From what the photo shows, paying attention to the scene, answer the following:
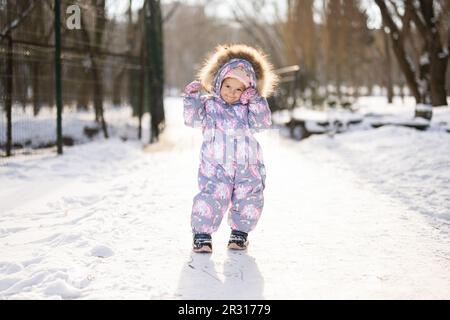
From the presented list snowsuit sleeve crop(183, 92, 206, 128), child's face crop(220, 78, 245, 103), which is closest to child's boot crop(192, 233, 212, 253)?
snowsuit sleeve crop(183, 92, 206, 128)

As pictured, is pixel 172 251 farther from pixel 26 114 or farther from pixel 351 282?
pixel 26 114

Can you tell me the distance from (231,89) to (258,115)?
0.24m

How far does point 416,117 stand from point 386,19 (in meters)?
3.69

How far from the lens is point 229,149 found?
3215 millimetres

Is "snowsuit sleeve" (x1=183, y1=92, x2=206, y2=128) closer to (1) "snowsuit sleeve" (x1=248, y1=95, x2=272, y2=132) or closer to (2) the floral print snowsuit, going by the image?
(2) the floral print snowsuit

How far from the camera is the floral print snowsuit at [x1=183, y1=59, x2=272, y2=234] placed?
3201mm

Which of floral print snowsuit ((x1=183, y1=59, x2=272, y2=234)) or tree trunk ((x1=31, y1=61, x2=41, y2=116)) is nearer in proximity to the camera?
floral print snowsuit ((x1=183, y1=59, x2=272, y2=234))

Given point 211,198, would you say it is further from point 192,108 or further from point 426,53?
point 426,53

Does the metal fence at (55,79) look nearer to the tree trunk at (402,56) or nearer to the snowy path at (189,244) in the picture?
the snowy path at (189,244)

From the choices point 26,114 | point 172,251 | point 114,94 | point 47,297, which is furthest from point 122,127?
point 47,297

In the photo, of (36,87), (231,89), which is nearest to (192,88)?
(231,89)
